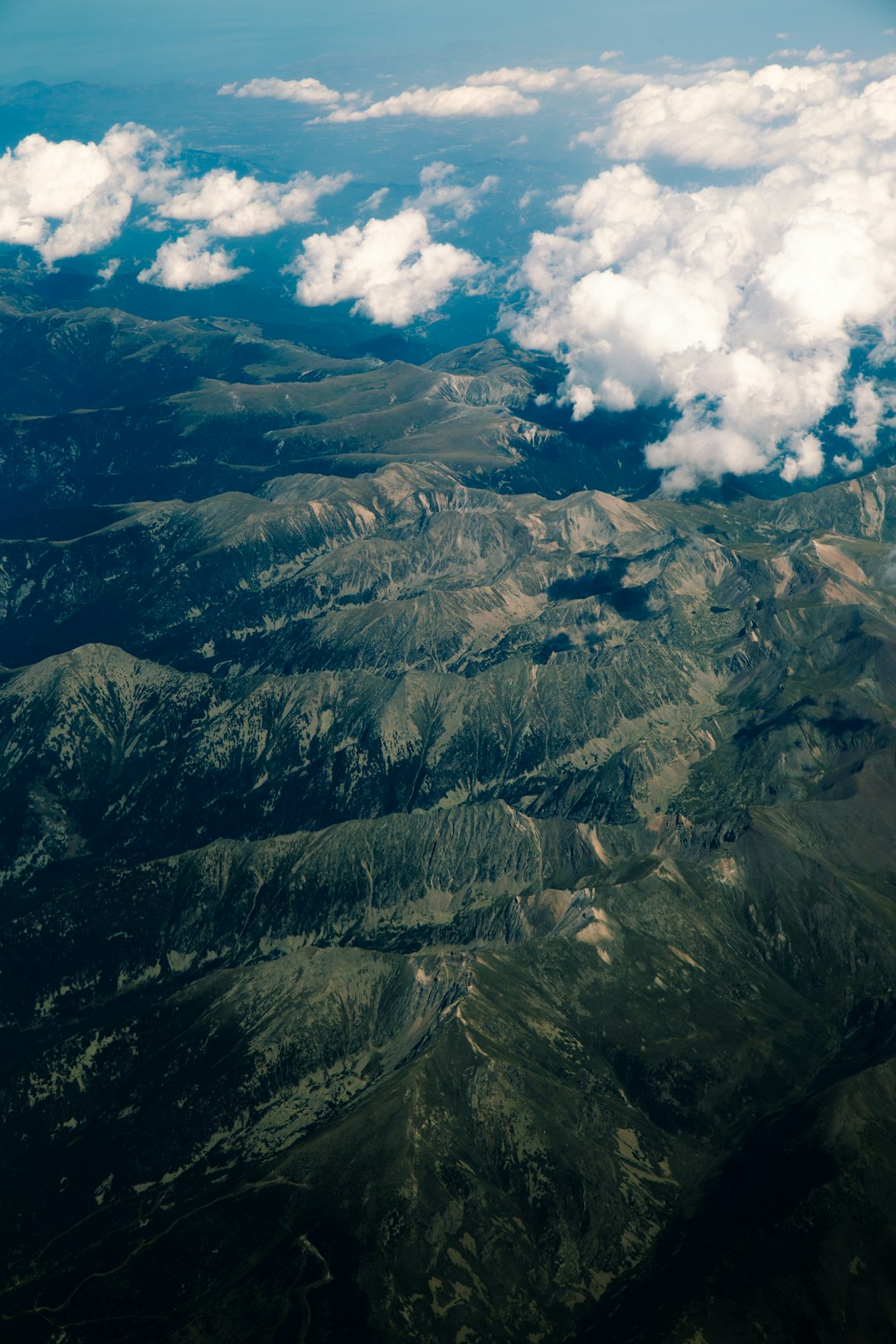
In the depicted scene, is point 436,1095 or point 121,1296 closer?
point 121,1296

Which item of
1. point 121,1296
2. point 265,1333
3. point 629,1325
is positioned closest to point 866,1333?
point 629,1325

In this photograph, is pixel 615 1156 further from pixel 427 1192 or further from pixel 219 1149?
pixel 219 1149

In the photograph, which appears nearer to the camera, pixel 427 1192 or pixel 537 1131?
pixel 427 1192

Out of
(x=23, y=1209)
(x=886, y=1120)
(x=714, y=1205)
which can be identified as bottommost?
(x=23, y=1209)

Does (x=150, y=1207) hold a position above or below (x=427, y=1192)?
below

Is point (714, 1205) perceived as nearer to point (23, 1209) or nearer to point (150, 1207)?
point (150, 1207)

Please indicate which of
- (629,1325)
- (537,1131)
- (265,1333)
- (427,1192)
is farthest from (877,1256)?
(265,1333)

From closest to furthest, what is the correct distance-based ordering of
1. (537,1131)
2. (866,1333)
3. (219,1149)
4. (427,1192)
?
(866,1333)
(427,1192)
(537,1131)
(219,1149)

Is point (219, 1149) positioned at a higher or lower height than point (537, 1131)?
lower

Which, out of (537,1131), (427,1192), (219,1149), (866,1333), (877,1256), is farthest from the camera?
(219,1149)
